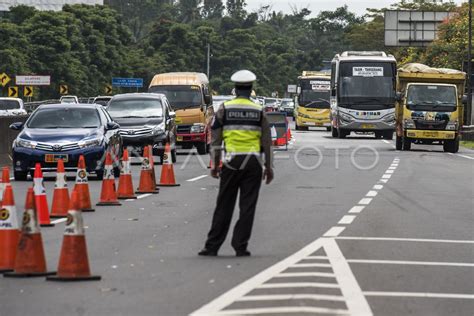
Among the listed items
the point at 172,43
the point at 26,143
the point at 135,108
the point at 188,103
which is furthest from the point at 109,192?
the point at 172,43

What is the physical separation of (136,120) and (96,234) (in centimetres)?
1798

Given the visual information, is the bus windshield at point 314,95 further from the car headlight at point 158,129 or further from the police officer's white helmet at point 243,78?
the police officer's white helmet at point 243,78

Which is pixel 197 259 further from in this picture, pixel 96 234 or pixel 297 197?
pixel 297 197

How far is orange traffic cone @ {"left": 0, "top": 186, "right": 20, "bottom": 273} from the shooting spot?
11.5m

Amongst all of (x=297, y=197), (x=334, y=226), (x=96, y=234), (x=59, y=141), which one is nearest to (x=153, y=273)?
(x=96, y=234)

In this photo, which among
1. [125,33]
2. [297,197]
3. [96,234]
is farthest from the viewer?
[125,33]

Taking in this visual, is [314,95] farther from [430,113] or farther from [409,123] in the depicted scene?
[409,123]

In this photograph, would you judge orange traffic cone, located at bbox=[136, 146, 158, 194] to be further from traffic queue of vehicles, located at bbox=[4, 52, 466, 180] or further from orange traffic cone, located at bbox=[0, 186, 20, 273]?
orange traffic cone, located at bbox=[0, 186, 20, 273]

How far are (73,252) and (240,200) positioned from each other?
8.98 ft

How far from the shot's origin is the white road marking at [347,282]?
9320 millimetres

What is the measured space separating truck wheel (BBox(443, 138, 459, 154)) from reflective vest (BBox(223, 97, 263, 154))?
31775 mm

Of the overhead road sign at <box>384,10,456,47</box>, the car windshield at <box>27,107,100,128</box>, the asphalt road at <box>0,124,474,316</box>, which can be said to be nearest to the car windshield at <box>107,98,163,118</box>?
the car windshield at <box>27,107,100,128</box>

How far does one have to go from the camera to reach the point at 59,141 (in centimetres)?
2470

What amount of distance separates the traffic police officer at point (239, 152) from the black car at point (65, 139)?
11.7m
